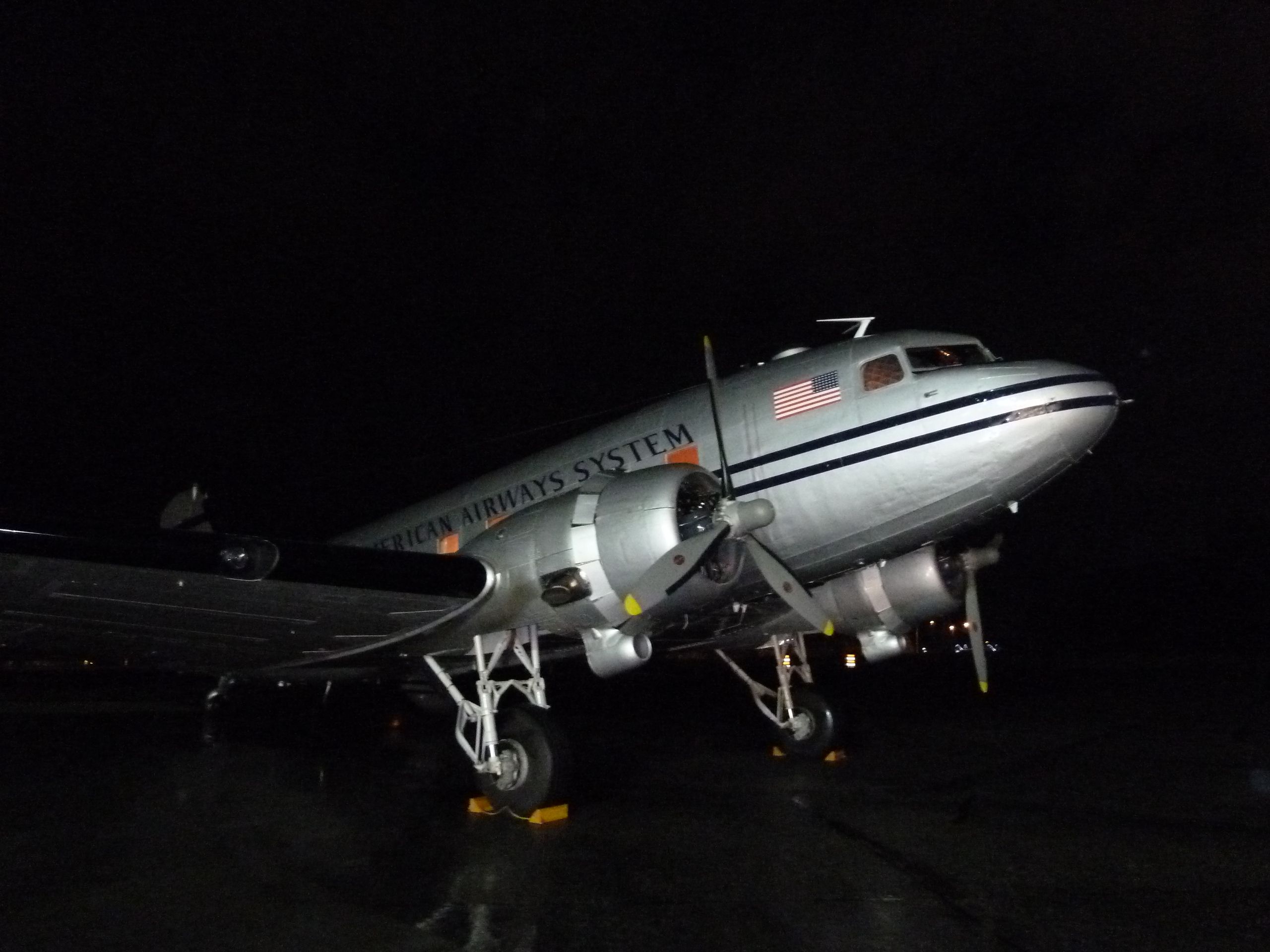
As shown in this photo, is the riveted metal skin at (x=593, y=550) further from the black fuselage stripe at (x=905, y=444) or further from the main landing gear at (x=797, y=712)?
the main landing gear at (x=797, y=712)

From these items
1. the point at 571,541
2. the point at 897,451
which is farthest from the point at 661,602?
the point at 897,451

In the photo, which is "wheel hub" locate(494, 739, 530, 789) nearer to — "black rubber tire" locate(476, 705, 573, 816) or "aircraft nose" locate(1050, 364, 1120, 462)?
"black rubber tire" locate(476, 705, 573, 816)

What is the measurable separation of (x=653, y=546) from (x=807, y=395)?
2.55 m

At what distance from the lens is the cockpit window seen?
9.33 meters

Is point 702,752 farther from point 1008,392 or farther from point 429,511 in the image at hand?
point 1008,392

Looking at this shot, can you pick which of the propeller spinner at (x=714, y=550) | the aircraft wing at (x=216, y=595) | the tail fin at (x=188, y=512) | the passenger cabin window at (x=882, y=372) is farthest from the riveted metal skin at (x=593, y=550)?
the tail fin at (x=188, y=512)

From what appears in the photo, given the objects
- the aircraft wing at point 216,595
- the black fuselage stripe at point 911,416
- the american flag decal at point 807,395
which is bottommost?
the aircraft wing at point 216,595

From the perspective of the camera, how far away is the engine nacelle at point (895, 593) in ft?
37.2

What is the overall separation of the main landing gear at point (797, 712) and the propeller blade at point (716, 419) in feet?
12.5

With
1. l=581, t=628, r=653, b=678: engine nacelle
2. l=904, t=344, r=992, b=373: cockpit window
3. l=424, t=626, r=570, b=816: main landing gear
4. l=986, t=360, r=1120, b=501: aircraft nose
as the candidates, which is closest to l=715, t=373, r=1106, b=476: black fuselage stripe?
l=986, t=360, r=1120, b=501: aircraft nose

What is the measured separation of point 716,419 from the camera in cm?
926

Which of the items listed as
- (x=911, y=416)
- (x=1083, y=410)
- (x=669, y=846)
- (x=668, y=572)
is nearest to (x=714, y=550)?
(x=668, y=572)

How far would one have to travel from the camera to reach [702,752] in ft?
44.2

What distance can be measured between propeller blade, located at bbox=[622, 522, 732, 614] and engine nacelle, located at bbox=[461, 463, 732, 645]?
0.07m
